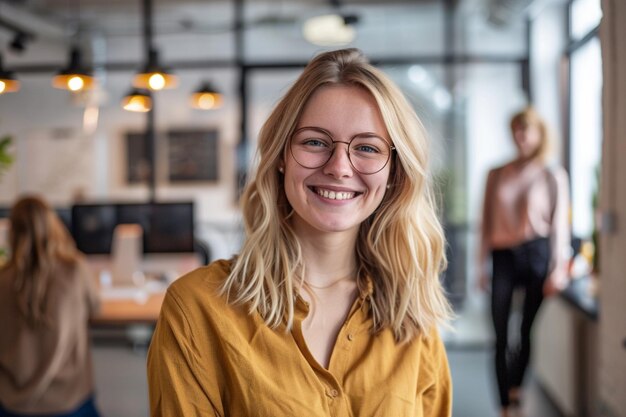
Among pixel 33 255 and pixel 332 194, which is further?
pixel 33 255

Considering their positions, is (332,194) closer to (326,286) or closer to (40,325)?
(326,286)

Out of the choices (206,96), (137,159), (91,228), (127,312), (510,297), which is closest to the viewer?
(127,312)

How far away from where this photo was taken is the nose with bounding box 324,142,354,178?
139 centimetres

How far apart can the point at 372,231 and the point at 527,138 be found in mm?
2633

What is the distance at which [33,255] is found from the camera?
2.98 m

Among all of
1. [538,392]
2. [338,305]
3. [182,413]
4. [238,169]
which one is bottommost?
[538,392]

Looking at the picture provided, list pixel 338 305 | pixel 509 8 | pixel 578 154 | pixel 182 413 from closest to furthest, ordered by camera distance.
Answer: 1. pixel 182 413
2. pixel 338 305
3. pixel 509 8
4. pixel 578 154

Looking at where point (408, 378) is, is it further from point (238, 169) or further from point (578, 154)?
point (238, 169)

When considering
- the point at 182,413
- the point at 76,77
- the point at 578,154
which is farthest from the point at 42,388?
the point at 578,154

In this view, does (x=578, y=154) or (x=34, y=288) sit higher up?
(x=578, y=154)

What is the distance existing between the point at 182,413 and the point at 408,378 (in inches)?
18.8

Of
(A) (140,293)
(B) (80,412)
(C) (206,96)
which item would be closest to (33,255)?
(B) (80,412)

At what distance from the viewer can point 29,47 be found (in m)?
6.66

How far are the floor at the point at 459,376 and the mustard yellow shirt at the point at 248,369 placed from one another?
2486 millimetres
